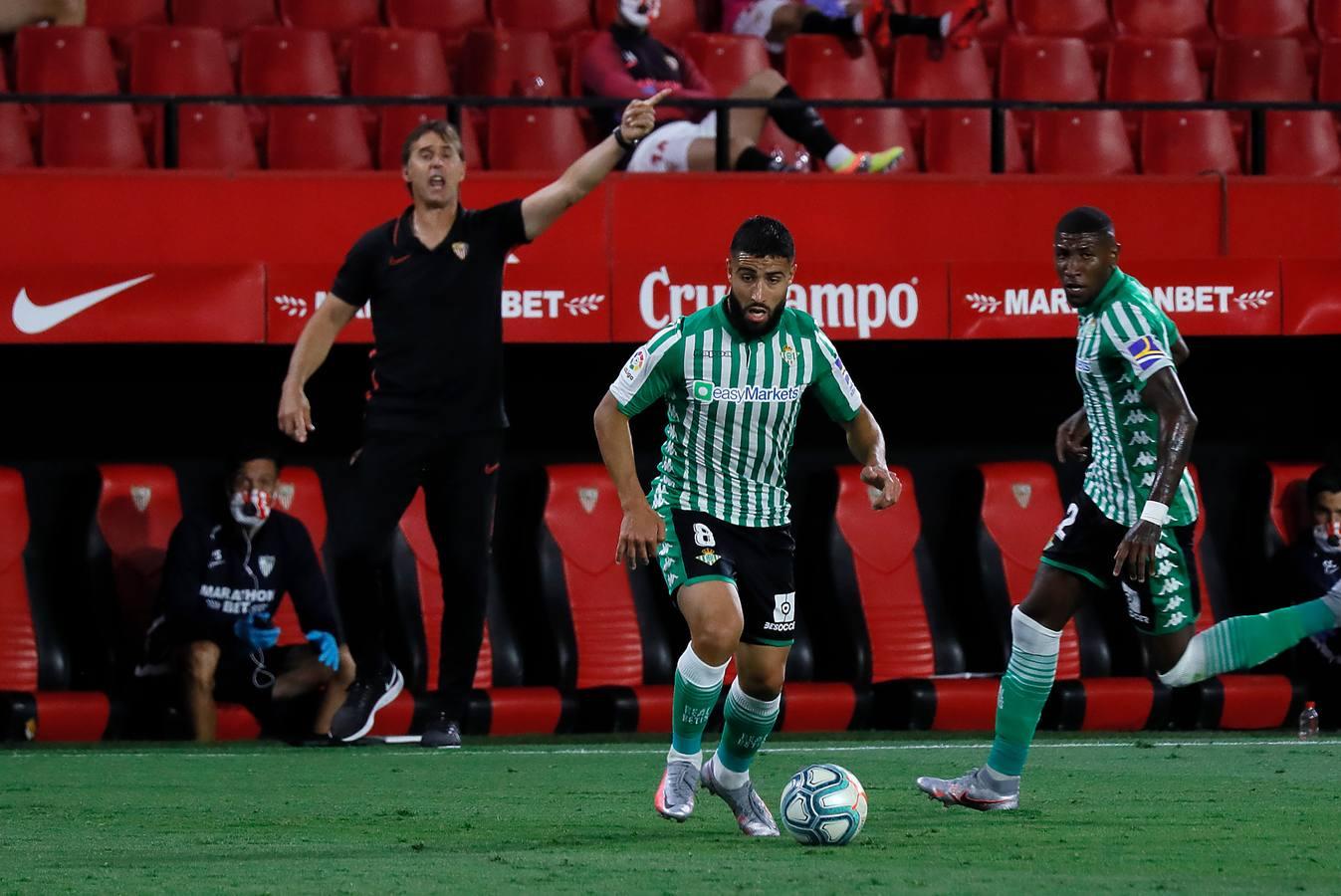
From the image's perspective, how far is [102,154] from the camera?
10008 millimetres

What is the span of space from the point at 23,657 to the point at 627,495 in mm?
4987

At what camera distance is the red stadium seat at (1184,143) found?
1140 centimetres

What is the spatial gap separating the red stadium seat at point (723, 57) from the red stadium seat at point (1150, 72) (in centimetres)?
203

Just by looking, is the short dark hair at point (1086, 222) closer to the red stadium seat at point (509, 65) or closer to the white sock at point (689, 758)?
the white sock at point (689, 758)

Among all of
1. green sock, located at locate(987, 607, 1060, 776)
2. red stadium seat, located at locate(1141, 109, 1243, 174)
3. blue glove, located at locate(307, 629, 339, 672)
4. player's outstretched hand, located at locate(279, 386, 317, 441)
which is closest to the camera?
green sock, located at locate(987, 607, 1060, 776)

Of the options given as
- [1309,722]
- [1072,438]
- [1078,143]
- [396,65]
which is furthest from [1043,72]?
[1072,438]

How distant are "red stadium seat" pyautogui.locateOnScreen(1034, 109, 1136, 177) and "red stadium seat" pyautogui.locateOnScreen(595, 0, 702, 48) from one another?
6.55 ft

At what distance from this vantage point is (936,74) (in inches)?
459

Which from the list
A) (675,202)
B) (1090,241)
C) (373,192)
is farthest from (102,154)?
(1090,241)

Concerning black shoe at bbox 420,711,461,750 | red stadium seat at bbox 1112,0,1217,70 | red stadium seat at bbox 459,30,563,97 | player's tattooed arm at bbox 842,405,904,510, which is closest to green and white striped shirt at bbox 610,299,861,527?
player's tattooed arm at bbox 842,405,904,510

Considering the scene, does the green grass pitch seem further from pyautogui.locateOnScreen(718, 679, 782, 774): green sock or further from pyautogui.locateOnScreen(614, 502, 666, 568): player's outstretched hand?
pyautogui.locateOnScreen(614, 502, 666, 568): player's outstretched hand

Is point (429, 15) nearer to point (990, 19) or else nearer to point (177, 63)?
point (177, 63)

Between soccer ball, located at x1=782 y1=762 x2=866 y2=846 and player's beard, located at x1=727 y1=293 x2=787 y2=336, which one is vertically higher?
player's beard, located at x1=727 y1=293 x2=787 y2=336

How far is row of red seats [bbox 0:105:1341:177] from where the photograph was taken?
10.0m
